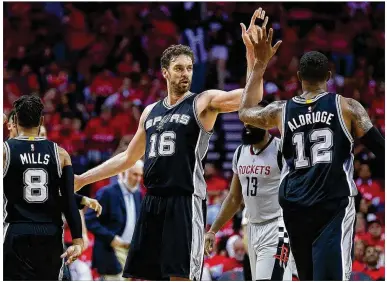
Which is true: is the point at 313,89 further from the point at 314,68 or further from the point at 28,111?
the point at 28,111

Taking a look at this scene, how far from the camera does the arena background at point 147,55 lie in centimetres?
1603

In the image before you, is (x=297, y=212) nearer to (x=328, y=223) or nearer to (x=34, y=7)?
(x=328, y=223)

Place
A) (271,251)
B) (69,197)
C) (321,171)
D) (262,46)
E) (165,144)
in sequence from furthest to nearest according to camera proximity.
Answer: (271,251) < (165,144) < (69,197) < (262,46) < (321,171)

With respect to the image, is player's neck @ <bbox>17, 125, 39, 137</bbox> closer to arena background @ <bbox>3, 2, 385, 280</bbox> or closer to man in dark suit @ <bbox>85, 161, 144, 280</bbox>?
man in dark suit @ <bbox>85, 161, 144, 280</bbox>

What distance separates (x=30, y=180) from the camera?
20.8 feet

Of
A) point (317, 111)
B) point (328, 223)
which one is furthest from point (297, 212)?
point (317, 111)

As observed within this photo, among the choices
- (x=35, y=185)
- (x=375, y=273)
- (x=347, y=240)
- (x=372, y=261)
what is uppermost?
(x=35, y=185)

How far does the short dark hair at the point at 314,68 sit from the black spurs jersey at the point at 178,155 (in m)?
1.24

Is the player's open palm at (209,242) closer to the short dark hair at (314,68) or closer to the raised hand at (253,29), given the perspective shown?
the raised hand at (253,29)

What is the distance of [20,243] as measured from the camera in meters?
6.36

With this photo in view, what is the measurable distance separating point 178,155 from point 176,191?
0.95 ft

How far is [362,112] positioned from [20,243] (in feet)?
8.86

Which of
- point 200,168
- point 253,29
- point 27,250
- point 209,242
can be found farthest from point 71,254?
point 253,29

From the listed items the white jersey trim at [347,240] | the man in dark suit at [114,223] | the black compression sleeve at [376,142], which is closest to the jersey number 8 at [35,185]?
the white jersey trim at [347,240]
